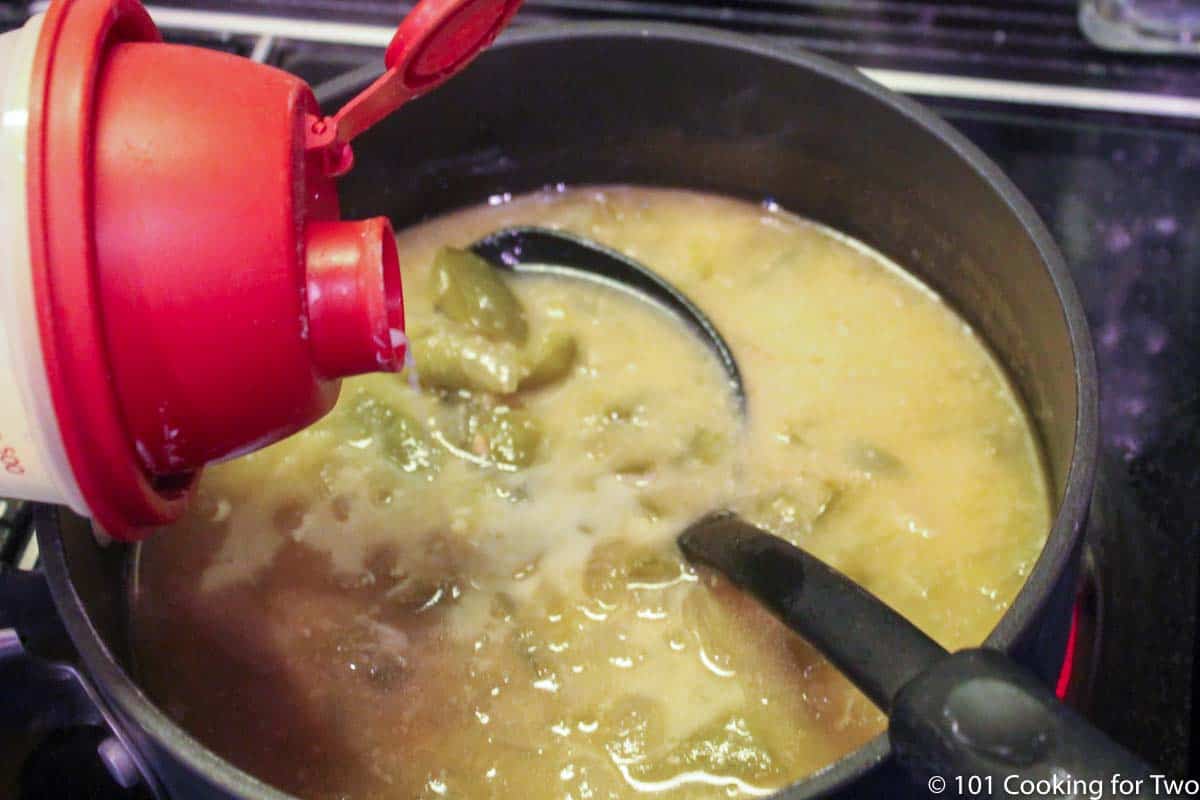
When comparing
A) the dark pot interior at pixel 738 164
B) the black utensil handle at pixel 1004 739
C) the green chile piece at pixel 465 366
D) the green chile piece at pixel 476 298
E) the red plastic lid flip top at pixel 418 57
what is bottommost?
the green chile piece at pixel 465 366

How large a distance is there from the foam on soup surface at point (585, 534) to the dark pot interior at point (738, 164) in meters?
0.06

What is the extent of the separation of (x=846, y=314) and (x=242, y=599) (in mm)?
594

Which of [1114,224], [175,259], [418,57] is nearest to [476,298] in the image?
[418,57]

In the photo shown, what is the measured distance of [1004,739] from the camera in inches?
21.9

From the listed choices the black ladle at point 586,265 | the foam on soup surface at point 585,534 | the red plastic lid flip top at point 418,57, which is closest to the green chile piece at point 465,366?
the foam on soup surface at point 585,534

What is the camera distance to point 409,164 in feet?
4.06

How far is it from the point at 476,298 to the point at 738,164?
0.31 meters

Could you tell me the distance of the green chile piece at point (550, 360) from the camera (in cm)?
110

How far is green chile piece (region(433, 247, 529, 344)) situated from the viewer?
112cm

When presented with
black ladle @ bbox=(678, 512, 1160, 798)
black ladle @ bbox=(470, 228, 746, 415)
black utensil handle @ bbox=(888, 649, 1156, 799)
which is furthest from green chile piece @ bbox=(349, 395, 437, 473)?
black utensil handle @ bbox=(888, 649, 1156, 799)

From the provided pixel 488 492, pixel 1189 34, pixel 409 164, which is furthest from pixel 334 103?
pixel 1189 34

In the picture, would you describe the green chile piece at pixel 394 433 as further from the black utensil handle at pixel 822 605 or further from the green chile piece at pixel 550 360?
the black utensil handle at pixel 822 605

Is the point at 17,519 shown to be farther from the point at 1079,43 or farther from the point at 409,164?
the point at 1079,43

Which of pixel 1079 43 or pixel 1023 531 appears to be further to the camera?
pixel 1079 43
